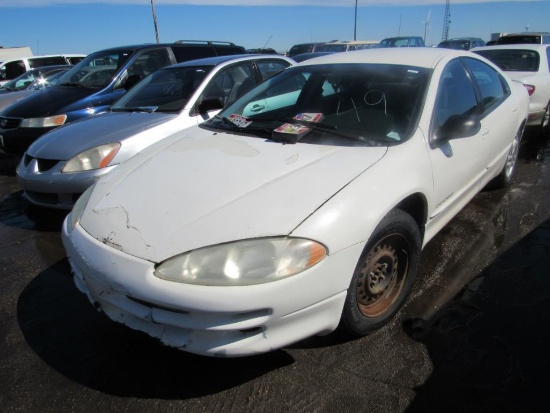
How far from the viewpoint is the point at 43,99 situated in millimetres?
5789

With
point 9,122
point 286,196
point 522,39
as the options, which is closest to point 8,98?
point 9,122

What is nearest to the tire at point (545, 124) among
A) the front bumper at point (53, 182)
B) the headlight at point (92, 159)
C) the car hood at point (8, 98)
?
the headlight at point (92, 159)

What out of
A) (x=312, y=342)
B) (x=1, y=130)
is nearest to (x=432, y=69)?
(x=312, y=342)

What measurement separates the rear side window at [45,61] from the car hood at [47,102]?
848cm

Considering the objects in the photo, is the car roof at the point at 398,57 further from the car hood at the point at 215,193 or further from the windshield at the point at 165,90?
the windshield at the point at 165,90

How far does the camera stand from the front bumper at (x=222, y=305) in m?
1.65

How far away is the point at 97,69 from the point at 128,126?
293 centimetres

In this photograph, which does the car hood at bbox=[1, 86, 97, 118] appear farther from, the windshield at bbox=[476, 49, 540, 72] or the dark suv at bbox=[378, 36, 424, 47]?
the dark suv at bbox=[378, 36, 424, 47]

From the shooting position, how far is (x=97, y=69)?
20.7ft

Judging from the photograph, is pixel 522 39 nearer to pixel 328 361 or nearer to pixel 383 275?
pixel 383 275

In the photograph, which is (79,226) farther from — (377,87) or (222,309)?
(377,87)

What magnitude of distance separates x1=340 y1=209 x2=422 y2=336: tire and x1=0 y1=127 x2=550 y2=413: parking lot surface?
5.0 inches

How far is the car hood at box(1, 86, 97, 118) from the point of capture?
18.1ft

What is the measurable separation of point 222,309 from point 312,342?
2.55ft
